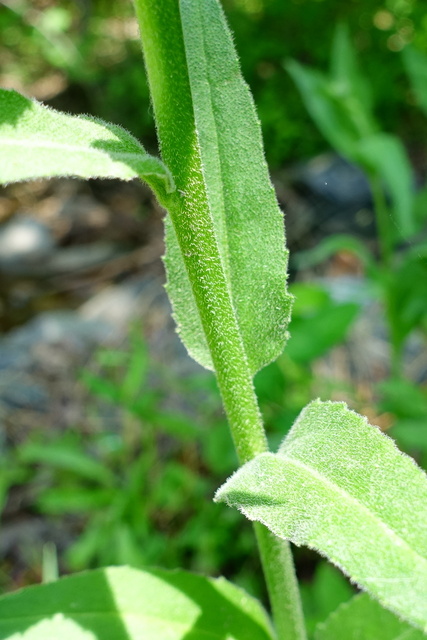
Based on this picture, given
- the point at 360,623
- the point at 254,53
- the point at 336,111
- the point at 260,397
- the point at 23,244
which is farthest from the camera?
A: the point at 254,53

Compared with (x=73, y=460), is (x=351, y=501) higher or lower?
higher

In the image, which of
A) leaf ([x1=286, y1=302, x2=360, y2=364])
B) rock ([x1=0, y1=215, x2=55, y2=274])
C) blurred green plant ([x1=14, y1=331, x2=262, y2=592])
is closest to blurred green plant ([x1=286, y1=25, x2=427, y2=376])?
leaf ([x1=286, y1=302, x2=360, y2=364])

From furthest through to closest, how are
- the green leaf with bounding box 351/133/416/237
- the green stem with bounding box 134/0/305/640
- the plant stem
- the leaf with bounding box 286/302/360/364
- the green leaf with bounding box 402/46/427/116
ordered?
1. the green leaf with bounding box 402/46/427/116
2. the green leaf with bounding box 351/133/416/237
3. the leaf with bounding box 286/302/360/364
4. the plant stem
5. the green stem with bounding box 134/0/305/640

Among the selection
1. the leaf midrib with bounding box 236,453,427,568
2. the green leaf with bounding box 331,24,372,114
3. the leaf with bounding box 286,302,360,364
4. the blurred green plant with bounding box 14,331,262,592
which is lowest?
the blurred green plant with bounding box 14,331,262,592

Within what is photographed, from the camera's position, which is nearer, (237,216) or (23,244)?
(237,216)

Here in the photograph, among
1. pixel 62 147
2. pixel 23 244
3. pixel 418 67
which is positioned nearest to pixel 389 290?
pixel 418 67

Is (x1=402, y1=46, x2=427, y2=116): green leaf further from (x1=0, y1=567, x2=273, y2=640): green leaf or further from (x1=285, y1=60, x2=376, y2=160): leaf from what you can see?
(x1=0, y1=567, x2=273, y2=640): green leaf

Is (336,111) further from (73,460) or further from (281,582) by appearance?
(281,582)
